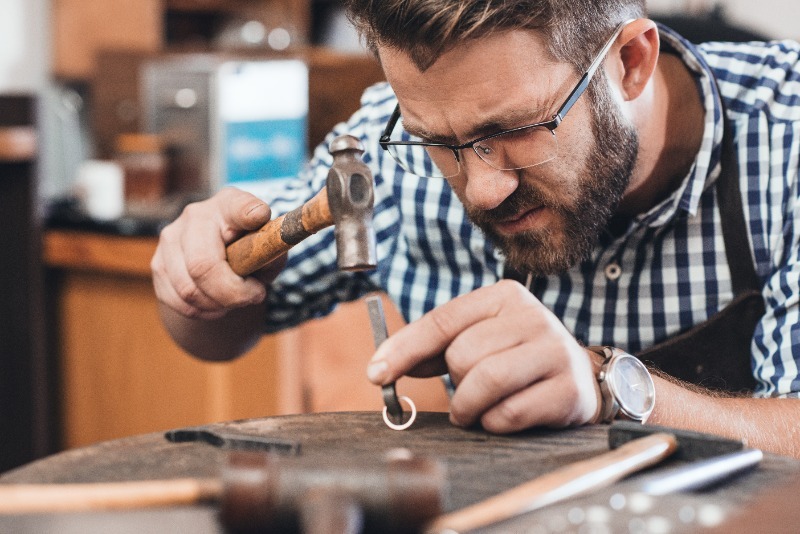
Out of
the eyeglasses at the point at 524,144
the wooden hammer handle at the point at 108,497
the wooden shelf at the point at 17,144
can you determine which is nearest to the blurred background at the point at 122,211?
the wooden shelf at the point at 17,144

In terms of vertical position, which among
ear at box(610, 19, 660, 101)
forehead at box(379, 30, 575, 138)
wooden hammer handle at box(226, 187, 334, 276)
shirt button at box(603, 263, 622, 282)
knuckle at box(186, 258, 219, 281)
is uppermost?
ear at box(610, 19, 660, 101)

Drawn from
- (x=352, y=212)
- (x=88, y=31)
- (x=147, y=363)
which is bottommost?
(x=147, y=363)

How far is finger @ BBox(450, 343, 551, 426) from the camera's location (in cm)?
101

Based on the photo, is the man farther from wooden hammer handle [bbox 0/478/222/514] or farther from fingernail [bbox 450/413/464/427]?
wooden hammer handle [bbox 0/478/222/514]

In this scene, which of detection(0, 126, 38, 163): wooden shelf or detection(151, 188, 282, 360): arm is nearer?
detection(151, 188, 282, 360): arm

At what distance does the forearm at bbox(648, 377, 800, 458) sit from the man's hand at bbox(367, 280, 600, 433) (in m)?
0.17

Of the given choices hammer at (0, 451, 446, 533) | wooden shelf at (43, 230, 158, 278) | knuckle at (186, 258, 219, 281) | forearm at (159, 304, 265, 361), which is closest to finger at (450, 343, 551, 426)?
hammer at (0, 451, 446, 533)

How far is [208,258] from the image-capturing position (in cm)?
134

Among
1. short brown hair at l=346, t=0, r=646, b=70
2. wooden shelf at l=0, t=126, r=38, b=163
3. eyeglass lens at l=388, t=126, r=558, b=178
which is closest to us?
short brown hair at l=346, t=0, r=646, b=70

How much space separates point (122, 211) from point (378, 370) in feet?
7.52

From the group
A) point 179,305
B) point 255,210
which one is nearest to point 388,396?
point 255,210

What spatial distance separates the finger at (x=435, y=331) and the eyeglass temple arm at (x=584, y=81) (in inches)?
13.1

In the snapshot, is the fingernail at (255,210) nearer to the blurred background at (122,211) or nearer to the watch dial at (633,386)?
the watch dial at (633,386)

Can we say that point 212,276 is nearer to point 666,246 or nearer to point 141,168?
point 666,246
